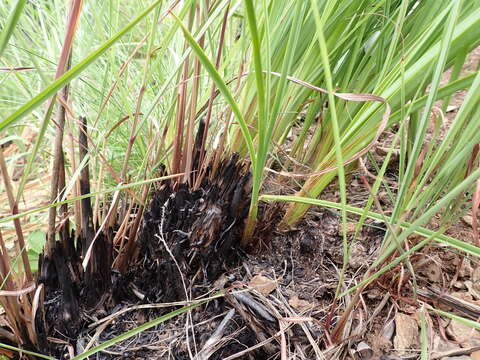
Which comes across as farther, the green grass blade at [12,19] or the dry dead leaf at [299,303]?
the dry dead leaf at [299,303]

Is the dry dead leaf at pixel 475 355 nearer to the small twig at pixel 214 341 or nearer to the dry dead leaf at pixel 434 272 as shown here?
the dry dead leaf at pixel 434 272

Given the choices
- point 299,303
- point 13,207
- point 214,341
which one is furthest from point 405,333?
point 13,207

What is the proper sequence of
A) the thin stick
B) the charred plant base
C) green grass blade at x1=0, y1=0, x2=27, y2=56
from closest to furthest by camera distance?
green grass blade at x1=0, y1=0, x2=27, y2=56 → the thin stick → the charred plant base

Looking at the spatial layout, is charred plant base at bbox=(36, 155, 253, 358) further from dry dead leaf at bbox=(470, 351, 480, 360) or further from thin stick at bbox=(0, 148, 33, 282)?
dry dead leaf at bbox=(470, 351, 480, 360)

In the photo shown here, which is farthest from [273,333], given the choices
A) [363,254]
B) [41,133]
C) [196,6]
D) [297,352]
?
[196,6]

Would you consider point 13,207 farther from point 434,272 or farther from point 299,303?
point 434,272

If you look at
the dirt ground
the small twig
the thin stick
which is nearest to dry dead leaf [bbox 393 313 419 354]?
the dirt ground

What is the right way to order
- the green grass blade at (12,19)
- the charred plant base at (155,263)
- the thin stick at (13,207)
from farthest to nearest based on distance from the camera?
the charred plant base at (155,263) < the thin stick at (13,207) < the green grass blade at (12,19)

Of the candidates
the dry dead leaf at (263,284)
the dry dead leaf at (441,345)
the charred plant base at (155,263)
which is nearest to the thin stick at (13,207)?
the charred plant base at (155,263)
